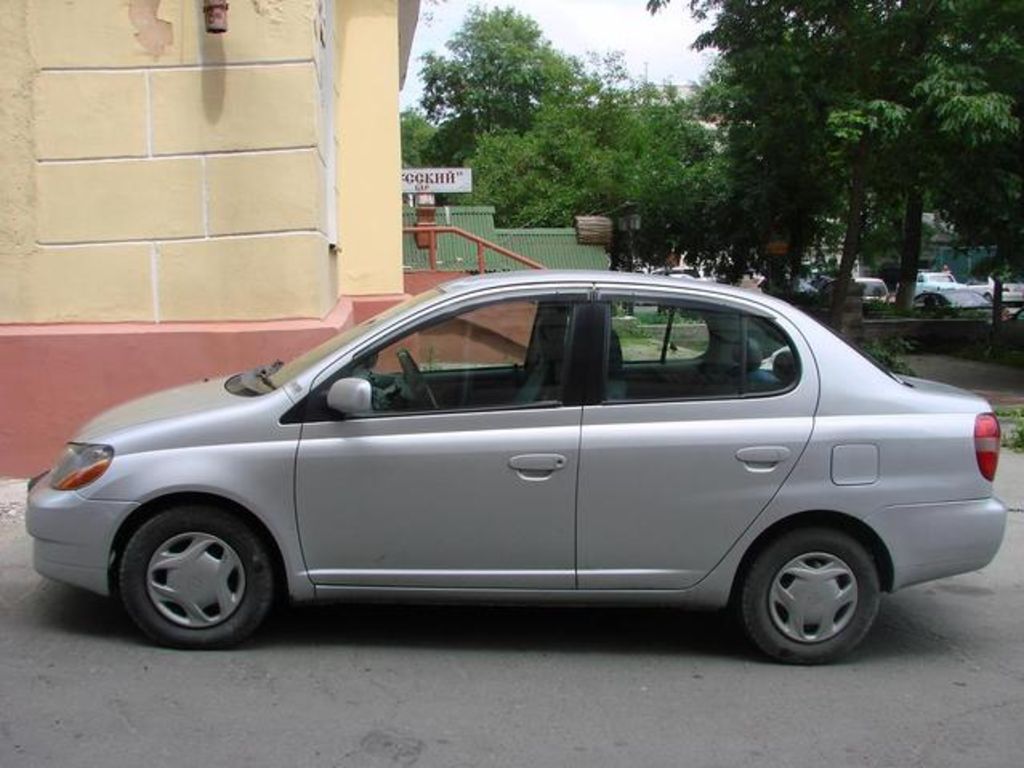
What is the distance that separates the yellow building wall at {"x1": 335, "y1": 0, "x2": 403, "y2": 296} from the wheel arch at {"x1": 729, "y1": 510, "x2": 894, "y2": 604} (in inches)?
295

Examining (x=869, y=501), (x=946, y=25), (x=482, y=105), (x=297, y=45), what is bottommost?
(x=869, y=501)

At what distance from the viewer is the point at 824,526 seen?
4488mm

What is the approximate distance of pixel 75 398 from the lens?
7406mm

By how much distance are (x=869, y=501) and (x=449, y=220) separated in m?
16.2

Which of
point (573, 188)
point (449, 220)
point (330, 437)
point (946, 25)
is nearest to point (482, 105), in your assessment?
point (573, 188)

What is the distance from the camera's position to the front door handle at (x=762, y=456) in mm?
4359

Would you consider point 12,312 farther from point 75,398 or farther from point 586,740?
point 586,740

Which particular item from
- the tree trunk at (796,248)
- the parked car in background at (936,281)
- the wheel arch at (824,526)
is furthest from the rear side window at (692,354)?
the parked car in background at (936,281)

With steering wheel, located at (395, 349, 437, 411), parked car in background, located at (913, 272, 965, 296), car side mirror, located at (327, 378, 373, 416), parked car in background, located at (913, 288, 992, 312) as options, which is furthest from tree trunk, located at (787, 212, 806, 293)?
parked car in background, located at (913, 272, 965, 296)

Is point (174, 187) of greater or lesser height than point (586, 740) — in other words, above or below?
above

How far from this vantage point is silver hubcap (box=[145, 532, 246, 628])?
438 centimetres

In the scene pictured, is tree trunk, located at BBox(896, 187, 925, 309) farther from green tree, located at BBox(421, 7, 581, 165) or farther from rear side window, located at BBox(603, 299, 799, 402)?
green tree, located at BBox(421, 7, 581, 165)

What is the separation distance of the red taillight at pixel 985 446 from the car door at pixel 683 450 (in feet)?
2.36

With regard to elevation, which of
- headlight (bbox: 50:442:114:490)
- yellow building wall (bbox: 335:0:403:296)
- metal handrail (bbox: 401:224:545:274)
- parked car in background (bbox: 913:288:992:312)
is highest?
yellow building wall (bbox: 335:0:403:296)
